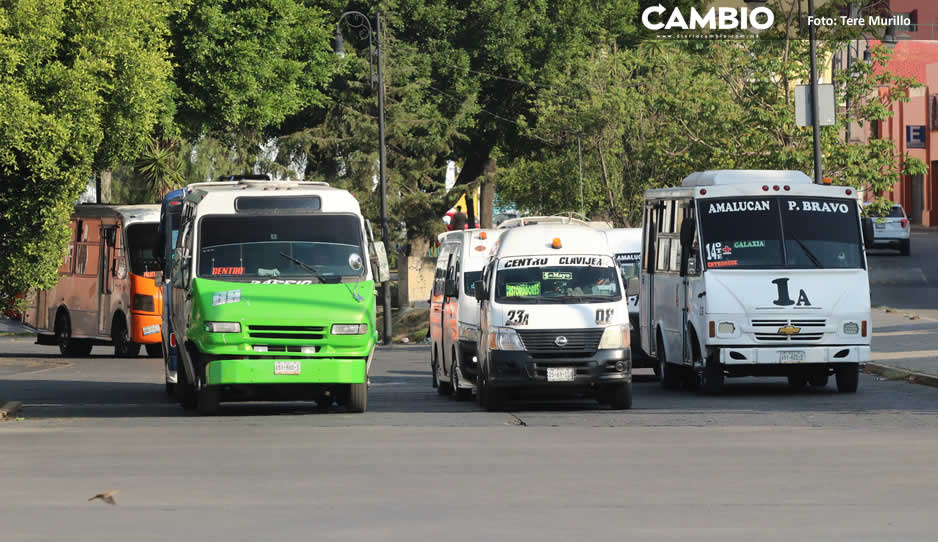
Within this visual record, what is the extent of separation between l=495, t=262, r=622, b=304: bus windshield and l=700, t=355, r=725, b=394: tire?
249cm

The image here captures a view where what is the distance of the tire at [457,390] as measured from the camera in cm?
2277

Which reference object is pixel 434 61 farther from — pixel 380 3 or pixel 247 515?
pixel 247 515

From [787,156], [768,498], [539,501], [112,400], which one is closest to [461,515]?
[539,501]

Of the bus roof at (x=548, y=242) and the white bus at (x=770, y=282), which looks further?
the white bus at (x=770, y=282)

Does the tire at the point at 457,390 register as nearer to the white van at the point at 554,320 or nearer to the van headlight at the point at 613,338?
the white van at the point at 554,320

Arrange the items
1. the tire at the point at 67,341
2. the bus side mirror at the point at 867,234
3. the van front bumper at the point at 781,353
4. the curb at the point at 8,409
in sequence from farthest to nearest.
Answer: the tire at the point at 67,341 < the bus side mirror at the point at 867,234 < the van front bumper at the point at 781,353 < the curb at the point at 8,409

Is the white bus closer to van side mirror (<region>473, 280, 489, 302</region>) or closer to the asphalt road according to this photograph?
the asphalt road

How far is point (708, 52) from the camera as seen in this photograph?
1988 inches

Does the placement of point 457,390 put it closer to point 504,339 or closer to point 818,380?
point 504,339

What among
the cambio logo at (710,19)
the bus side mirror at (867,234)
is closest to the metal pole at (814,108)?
the bus side mirror at (867,234)

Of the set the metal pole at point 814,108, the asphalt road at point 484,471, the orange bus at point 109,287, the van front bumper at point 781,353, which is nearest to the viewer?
the asphalt road at point 484,471

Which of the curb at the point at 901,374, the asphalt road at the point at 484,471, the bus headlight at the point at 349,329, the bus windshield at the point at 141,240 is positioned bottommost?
the asphalt road at the point at 484,471

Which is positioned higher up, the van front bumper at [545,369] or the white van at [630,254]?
the white van at [630,254]

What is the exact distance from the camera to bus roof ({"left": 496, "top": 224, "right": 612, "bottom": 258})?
68.2 feet
